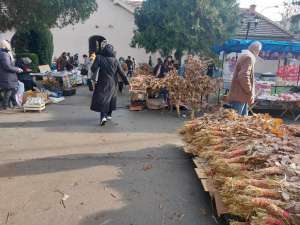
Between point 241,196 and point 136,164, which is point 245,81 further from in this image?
point 241,196

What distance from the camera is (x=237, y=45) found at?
11.0m

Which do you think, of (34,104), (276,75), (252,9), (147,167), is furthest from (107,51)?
(252,9)

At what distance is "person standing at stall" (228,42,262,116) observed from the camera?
6.19 meters

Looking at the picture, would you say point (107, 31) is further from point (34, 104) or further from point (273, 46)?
point (34, 104)

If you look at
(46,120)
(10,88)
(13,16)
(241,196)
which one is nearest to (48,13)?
(13,16)

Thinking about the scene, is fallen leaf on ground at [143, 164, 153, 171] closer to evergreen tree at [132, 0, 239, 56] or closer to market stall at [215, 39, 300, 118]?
market stall at [215, 39, 300, 118]

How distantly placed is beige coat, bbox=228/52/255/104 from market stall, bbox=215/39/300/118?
3549mm

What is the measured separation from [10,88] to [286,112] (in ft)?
26.4

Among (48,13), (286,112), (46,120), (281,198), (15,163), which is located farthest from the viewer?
(48,13)

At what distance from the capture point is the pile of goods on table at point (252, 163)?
2.96m

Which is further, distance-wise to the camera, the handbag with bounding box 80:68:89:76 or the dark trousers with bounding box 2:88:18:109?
the handbag with bounding box 80:68:89:76

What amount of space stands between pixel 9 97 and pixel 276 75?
330 inches

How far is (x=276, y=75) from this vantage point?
11328mm

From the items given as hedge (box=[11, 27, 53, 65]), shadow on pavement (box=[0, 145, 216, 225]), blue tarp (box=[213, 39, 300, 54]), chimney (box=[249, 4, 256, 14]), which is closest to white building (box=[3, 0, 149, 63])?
hedge (box=[11, 27, 53, 65])
